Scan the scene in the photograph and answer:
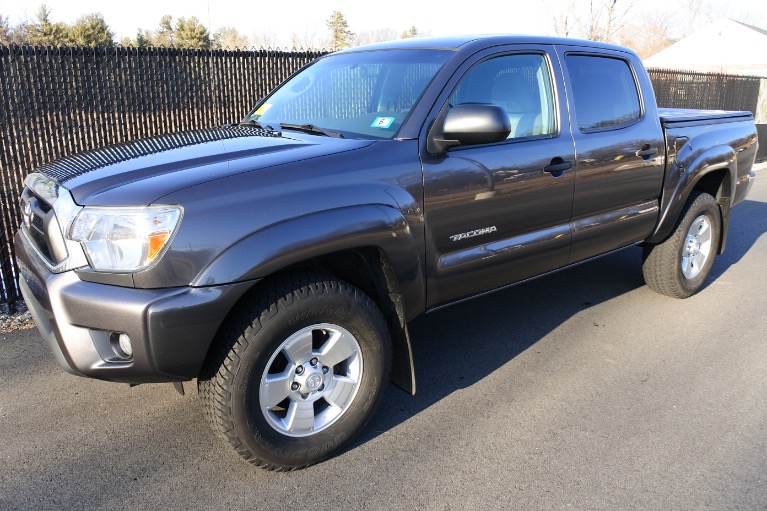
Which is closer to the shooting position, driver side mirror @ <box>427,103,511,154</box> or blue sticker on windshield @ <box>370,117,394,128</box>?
driver side mirror @ <box>427,103,511,154</box>

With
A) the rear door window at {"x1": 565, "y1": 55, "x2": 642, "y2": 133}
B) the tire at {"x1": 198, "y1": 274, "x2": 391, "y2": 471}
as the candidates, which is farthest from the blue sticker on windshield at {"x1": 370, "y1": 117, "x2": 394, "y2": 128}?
the rear door window at {"x1": 565, "y1": 55, "x2": 642, "y2": 133}

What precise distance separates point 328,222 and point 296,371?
690mm

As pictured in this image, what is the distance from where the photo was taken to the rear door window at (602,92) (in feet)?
12.9

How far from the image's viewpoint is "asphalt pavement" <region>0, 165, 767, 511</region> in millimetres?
2678

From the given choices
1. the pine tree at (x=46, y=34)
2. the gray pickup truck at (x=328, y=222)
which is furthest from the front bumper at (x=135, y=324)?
the pine tree at (x=46, y=34)

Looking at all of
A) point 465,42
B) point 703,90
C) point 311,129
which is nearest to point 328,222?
point 311,129

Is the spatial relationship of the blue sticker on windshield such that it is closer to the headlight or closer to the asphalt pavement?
the headlight

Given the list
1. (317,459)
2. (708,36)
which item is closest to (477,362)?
(317,459)

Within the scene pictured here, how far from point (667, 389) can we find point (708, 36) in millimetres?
53537

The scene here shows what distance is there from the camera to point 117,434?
10.2 feet

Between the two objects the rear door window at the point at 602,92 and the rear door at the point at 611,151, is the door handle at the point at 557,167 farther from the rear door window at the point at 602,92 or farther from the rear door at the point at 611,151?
the rear door window at the point at 602,92

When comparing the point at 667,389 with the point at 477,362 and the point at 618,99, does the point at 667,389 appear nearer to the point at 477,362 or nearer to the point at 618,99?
the point at 477,362

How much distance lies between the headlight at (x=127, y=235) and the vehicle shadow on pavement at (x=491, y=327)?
1404 millimetres

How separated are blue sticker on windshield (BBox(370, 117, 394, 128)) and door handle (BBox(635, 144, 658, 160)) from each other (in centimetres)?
195
